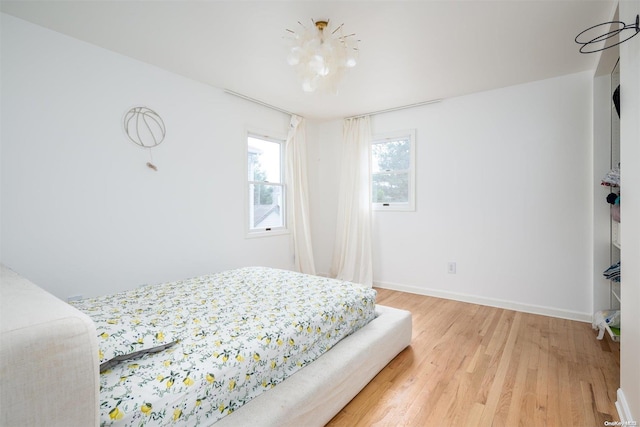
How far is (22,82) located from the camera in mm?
2092

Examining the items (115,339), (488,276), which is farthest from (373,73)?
(115,339)

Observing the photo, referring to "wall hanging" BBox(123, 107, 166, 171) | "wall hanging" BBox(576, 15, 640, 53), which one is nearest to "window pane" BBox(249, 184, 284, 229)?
"wall hanging" BBox(123, 107, 166, 171)

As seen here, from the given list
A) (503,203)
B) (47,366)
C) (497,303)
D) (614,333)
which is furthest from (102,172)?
(614,333)

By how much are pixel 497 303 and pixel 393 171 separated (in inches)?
80.1

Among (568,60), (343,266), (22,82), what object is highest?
(568,60)

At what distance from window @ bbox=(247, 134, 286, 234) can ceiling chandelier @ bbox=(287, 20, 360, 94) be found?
6.26 feet

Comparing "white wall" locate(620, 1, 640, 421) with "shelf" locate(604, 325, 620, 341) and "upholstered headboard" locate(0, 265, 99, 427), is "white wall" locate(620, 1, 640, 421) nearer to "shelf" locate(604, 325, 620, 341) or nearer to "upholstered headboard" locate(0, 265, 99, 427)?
"shelf" locate(604, 325, 620, 341)

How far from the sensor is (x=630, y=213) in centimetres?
150

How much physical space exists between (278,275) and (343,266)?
191 centimetres

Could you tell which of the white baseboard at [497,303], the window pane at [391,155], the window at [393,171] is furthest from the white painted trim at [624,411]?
the window pane at [391,155]

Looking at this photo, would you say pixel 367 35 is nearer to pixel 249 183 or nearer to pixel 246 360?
pixel 249 183

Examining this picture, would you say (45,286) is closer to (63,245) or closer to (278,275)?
(63,245)

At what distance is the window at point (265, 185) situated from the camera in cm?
384

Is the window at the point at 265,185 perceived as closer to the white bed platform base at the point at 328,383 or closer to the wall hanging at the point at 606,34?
the white bed platform base at the point at 328,383
